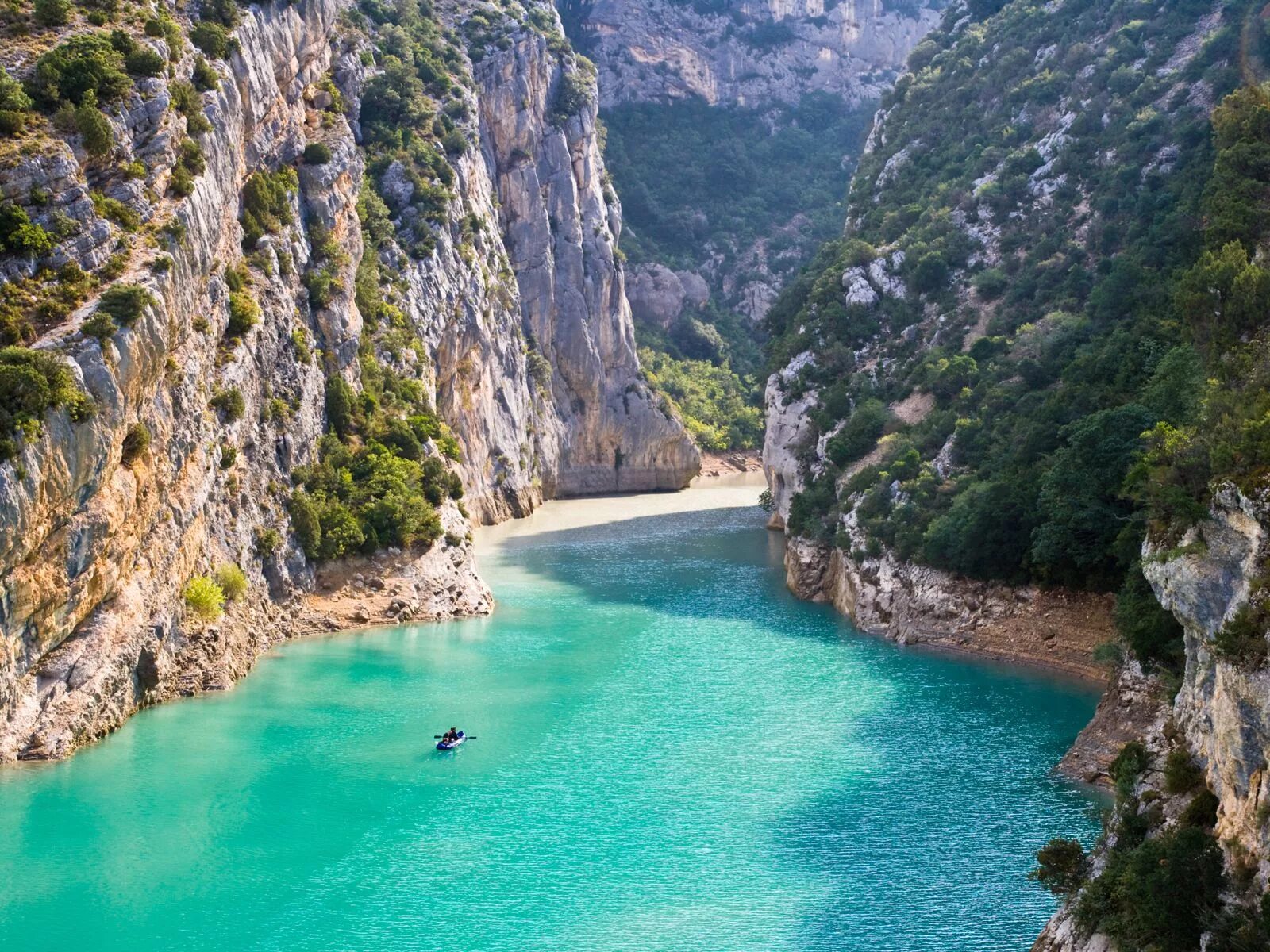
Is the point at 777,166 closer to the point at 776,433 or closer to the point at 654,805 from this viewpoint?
the point at 776,433

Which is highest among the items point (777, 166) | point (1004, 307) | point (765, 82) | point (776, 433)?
point (765, 82)

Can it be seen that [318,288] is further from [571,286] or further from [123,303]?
[571,286]

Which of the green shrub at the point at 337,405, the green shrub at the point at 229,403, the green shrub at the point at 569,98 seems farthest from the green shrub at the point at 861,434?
the green shrub at the point at 569,98

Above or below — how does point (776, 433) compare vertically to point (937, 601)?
above

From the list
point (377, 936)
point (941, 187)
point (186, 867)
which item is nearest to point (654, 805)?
point (377, 936)

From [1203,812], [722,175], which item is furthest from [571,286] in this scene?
[1203,812]
